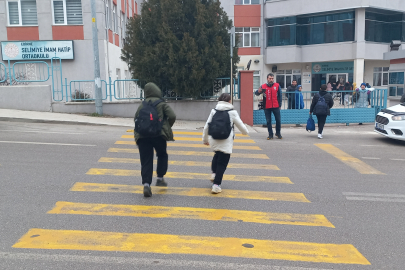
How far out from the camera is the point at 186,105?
16.3 metres

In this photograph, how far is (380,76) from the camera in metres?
34.8

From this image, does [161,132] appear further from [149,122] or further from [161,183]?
[161,183]

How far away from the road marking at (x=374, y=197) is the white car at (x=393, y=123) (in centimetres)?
551

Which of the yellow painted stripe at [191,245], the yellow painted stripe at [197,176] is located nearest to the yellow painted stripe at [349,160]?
the yellow painted stripe at [197,176]

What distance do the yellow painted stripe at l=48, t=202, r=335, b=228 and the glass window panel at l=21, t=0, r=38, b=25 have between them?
16.9 m

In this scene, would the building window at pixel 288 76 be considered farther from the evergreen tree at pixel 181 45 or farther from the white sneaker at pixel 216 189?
the white sneaker at pixel 216 189

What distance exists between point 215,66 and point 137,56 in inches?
124

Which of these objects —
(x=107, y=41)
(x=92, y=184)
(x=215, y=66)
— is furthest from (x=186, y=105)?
(x=92, y=184)

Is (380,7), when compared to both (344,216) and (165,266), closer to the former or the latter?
(344,216)

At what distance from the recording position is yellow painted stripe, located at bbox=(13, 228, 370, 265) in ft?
14.2

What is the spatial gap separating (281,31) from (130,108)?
826 inches

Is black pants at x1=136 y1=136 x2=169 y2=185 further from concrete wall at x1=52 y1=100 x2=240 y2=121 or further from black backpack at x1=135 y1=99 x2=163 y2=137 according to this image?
concrete wall at x1=52 y1=100 x2=240 y2=121

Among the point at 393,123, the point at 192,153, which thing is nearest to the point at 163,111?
the point at 192,153

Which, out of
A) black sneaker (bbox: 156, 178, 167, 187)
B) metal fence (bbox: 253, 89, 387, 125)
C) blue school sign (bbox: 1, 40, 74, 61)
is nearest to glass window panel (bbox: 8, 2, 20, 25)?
blue school sign (bbox: 1, 40, 74, 61)
